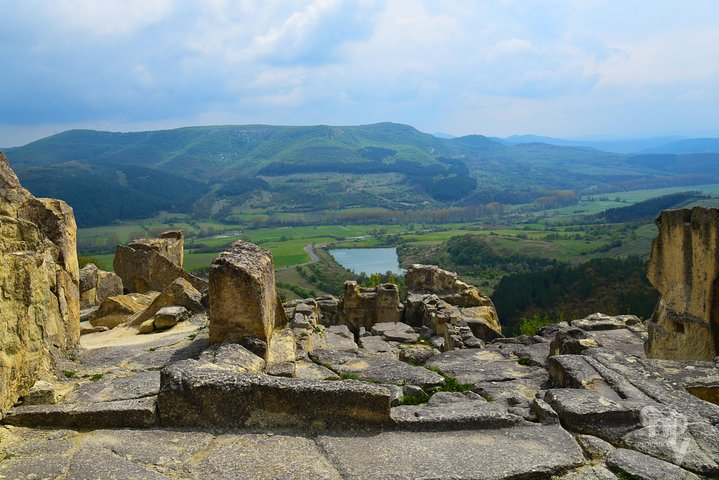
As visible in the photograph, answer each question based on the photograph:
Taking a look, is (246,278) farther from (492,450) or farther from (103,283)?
(103,283)

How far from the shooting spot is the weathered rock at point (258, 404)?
21.3 ft

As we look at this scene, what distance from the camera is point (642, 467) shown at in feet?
18.5

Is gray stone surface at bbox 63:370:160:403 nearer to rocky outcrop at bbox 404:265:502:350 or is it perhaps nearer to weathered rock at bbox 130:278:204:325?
weathered rock at bbox 130:278:204:325

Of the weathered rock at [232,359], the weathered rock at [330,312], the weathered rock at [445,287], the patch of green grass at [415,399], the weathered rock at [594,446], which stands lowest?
the weathered rock at [330,312]

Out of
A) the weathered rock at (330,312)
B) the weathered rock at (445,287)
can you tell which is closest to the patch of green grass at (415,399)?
the weathered rock at (330,312)

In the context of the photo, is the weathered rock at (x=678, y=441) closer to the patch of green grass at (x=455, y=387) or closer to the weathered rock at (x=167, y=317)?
the patch of green grass at (x=455, y=387)

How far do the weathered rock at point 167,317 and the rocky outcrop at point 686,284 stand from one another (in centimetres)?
1092

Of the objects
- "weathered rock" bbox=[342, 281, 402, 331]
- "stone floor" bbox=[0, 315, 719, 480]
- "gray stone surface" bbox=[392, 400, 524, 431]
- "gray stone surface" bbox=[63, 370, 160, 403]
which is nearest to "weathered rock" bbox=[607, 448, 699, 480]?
"stone floor" bbox=[0, 315, 719, 480]

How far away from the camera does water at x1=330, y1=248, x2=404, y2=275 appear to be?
83.0 m

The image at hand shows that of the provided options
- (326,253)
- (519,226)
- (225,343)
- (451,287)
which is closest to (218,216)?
(326,253)

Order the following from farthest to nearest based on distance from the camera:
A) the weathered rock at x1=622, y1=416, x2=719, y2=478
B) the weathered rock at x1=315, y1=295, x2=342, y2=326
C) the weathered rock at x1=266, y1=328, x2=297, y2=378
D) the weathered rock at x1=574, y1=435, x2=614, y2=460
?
1. the weathered rock at x1=315, y1=295, x2=342, y2=326
2. the weathered rock at x1=266, y1=328, x2=297, y2=378
3. the weathered rock at x1=574, y1=435, x2=614, y2=460
4. the weathered rock at x1=622, y1=416, x2=719, y2=478

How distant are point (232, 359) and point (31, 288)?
9.62 ft

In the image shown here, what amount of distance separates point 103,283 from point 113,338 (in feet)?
22.7

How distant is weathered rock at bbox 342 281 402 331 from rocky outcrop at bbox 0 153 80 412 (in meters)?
10.5
